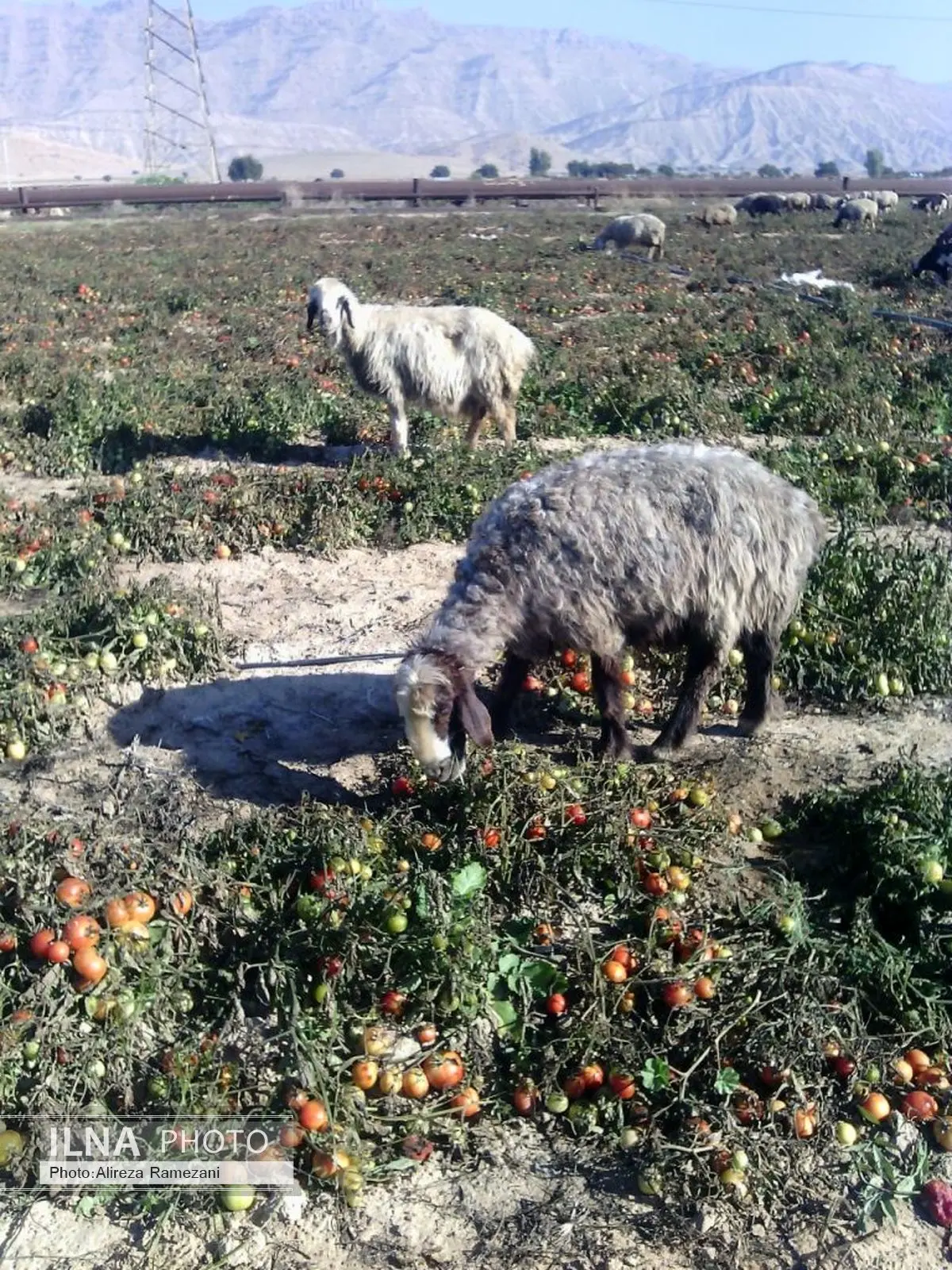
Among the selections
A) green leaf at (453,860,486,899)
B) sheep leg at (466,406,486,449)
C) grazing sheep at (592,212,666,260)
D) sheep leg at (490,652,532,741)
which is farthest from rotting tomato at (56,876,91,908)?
grazing sheep at (592,212,666,260)

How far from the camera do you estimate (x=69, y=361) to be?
50.1 ft

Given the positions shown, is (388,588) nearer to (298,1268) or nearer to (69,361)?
(298,1268)

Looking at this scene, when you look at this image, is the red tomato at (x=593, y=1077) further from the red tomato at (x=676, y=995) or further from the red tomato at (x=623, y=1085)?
the red tomato at (x=676, y=995)

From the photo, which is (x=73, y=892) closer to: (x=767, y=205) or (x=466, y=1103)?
(x=466, y=1103)

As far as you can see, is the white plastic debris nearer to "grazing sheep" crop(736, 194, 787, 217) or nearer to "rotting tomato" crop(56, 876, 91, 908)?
"rotting tomato" crop(56, 876, 91, 908)

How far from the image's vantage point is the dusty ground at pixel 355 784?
12.1 ft

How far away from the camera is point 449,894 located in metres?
4.63

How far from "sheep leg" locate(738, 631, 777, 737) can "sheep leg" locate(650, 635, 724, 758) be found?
0.31m

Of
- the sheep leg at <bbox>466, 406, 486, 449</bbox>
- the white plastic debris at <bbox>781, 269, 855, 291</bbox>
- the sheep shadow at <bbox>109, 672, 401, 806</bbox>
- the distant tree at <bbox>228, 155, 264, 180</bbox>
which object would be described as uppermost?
the distant tree at <bbox>228, 155, 264, 180</bbox>

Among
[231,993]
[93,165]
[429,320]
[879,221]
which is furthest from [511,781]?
[93,165]

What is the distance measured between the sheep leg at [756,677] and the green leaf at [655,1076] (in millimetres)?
2644

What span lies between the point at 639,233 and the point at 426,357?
73.6 ft

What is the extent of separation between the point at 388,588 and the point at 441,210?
45919mm

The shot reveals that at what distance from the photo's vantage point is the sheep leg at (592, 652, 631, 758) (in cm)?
604
